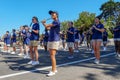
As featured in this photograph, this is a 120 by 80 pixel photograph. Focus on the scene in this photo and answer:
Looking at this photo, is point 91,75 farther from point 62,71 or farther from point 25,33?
point 25,33

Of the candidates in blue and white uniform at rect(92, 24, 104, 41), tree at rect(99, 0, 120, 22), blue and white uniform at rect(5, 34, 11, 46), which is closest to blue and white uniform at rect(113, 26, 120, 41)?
blue and white uniform at rect(92, 24, 104, 41)

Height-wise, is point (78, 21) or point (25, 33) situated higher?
point (78, 21)

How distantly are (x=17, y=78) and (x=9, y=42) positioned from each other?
14538 mm

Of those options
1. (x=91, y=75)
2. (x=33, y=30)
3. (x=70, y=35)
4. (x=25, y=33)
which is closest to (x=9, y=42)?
(x=25, y=33)

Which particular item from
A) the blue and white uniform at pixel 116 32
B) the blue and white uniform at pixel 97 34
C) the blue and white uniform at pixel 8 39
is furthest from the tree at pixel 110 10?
the blue and white uniform at pixel 97 34

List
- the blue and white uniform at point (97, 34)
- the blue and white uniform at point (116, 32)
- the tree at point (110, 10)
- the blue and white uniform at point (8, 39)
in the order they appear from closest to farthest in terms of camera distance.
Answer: the blue and white uniform at point (97, 34)
the blue and white uniform at point (116, 32)
the blue and white uniform at point (8, 39)
the tree at point (110, 10)

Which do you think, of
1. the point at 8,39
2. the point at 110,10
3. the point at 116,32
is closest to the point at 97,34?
the point at 116,32

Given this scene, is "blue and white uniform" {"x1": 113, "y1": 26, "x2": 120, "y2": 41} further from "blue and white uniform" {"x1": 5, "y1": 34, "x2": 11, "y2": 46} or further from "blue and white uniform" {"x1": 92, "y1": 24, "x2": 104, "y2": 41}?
"blue and white uniform" {"x1": 5, "y1": 34, "x2": 11, "y2": 46}

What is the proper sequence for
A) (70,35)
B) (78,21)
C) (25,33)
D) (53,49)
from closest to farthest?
1. (53,49)
2. (70,35)
3. (25,33)
4. (78,21)

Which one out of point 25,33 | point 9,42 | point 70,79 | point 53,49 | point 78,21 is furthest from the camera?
point 78,21

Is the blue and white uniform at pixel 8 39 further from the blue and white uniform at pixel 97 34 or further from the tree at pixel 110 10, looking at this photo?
the tree at pixel 110 10

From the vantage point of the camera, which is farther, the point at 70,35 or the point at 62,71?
the point at 70,35

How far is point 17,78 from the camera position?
939 cm

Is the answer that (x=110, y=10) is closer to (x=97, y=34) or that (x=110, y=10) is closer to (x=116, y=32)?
(x=116, y=32)
